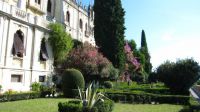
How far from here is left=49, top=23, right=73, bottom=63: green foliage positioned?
31.4 m

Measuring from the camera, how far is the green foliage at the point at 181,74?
32.7 m

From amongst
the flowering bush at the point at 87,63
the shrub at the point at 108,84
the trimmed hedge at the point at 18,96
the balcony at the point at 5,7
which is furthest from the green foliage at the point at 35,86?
the shrub at the point at 108,84

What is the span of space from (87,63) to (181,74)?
11.6m

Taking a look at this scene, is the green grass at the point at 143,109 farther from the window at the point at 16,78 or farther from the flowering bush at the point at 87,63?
the flowering bush at the point at 87,63

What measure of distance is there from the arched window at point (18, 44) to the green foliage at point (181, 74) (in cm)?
1779

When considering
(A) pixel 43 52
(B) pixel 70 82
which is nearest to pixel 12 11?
(A) pixel 43 52

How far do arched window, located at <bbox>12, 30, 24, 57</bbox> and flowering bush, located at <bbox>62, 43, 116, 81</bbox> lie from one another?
22.4ft

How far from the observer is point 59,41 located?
3164cm

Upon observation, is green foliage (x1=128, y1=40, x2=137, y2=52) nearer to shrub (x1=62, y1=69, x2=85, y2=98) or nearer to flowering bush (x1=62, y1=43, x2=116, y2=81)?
flowering bush (x1=62, y1=43, x2=116, y2=81)

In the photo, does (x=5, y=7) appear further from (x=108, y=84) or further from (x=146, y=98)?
(x=108, y=84)

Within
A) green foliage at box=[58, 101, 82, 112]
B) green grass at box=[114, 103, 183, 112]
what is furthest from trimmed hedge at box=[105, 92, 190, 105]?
green foliage at box=[58, 101, 82, 112]

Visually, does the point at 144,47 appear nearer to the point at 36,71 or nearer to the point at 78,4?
the point at 78,4

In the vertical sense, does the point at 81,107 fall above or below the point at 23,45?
below

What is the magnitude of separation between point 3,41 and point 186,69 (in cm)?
2139
